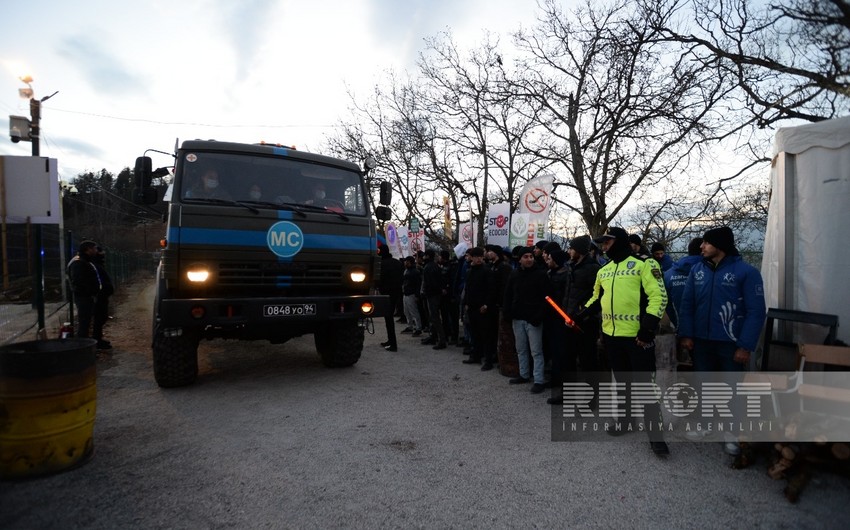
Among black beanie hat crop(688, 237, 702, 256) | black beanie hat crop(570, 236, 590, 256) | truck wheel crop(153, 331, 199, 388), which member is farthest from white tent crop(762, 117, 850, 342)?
truck wheel crop(153, 331, 199, 388)

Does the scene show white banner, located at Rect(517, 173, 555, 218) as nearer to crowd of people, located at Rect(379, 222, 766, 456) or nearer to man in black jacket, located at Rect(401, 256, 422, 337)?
crowd of people, located at Rect(379, 222, 766, 456)

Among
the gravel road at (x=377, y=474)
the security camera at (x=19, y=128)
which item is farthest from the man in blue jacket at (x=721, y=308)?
the security camera at (x=19, y=128)

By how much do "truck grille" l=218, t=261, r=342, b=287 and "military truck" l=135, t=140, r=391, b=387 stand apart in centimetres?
1

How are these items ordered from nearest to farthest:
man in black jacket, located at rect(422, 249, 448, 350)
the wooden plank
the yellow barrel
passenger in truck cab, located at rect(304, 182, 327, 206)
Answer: the yellow barrel, the wooden plank, passenger in truck cab, located at rect(304, 182, 327, 206), man in black jacket, located at rect(422, 249, 448, 350)

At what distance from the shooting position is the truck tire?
6.57 m

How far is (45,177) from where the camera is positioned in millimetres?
5820

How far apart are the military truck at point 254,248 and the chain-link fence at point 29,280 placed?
3.10 meters

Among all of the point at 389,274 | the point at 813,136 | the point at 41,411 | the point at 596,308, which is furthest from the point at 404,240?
the point at 41,411

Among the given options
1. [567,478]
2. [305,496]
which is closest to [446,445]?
[567,478]

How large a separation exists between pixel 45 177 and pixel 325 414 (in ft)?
15.2

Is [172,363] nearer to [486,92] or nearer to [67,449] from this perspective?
[67,449]

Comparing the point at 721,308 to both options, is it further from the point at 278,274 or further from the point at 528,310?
the point at 278,274

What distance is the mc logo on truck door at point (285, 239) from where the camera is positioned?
5.29 m

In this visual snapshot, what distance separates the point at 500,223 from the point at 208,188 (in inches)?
263
